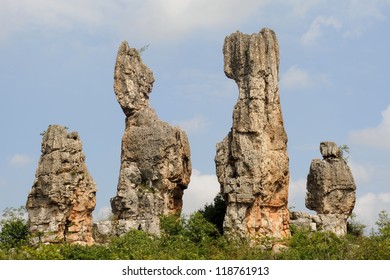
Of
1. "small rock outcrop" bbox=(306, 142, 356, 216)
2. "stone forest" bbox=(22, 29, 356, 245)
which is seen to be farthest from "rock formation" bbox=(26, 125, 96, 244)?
"small rock outcrop" bbox=(306, 142, 356, 216)

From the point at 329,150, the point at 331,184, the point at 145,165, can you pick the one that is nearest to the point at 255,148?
the point at 145,165

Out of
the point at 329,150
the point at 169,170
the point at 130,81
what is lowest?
the point at 169,170

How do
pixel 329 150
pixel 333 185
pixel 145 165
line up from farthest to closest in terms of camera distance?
pixel 329 150 → pixel 333 185 → pixel 145 165

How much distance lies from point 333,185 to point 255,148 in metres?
6.04

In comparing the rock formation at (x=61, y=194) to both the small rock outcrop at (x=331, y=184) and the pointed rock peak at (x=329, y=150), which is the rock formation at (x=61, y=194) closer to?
the small rock outcrop at (x=331, y=184)

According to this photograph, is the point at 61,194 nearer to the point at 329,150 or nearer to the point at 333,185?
the point at 333,185

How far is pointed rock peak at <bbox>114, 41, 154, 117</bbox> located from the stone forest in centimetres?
5

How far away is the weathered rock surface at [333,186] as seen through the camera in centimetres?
4428

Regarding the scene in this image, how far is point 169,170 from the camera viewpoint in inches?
1638

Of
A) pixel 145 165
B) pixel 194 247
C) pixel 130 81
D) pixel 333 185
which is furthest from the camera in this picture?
pixel 333 185

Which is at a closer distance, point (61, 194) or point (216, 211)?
point (61, 194)

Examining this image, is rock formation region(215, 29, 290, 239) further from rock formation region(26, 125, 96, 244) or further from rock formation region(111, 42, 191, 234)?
rock formation region(26, 125, 96, 244)

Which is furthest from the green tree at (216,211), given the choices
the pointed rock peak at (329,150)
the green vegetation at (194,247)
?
the pointed rock peak at (329,150)
